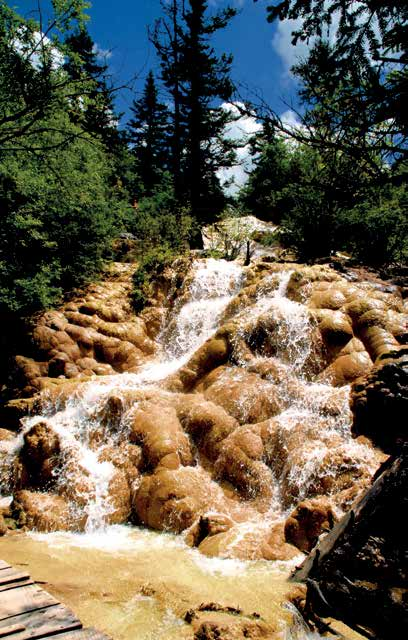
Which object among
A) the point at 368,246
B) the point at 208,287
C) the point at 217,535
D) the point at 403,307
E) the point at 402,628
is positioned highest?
the point at 368,246

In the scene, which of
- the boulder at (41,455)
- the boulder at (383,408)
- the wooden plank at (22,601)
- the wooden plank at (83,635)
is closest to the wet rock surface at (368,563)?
the wooden plank at (83,635)

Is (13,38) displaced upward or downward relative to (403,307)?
upward

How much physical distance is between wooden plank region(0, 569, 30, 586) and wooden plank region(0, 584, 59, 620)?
13 centimetres

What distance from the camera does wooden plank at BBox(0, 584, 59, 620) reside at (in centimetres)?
243

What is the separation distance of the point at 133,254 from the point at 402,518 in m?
13.8

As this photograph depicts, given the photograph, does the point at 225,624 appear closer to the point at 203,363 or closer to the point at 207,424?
the point at 207,424

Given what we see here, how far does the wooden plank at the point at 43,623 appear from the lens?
219cm

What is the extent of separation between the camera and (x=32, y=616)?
237 centimetres

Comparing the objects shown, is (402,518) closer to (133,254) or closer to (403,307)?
(403,307)

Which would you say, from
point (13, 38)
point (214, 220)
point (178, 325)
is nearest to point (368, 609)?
point (178, 325)

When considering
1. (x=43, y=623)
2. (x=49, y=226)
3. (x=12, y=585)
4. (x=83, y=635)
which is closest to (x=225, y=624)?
(x=83, y=635)

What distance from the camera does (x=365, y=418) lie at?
21.2 feet

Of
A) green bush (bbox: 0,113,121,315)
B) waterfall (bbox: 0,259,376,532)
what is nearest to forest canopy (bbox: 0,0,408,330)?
green bush (bbox: 0,113,121,315)

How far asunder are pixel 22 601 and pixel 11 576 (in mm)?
347
